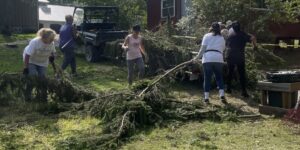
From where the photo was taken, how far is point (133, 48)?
12062mm

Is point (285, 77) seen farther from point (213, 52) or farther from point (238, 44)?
point (238, 44)

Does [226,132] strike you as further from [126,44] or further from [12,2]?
[12,2]

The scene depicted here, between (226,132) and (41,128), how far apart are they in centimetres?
290

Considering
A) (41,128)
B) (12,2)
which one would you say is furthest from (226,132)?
(12,2)

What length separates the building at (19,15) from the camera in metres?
35.2

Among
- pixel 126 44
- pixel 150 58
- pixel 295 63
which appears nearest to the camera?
pixel 126 44

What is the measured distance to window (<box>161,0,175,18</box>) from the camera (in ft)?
78.3

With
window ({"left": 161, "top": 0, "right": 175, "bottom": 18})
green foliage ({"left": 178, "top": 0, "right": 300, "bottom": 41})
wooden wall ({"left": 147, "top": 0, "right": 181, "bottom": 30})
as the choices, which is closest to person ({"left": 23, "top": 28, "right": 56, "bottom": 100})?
green foliage ({"left": 178, "top": 0, "right": 300, "bottom": 41})

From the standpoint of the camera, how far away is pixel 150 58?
1375 cm

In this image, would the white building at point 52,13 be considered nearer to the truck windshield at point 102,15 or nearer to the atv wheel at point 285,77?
the truck windshield at point 102,15

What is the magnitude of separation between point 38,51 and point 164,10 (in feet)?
49.8

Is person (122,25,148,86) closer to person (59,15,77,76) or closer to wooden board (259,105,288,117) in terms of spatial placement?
person (59,15,77,76)

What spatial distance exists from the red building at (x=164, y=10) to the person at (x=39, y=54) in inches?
498

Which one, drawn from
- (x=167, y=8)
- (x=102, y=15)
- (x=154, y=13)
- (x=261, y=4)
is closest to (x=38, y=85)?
(x=102, y=15)
